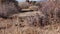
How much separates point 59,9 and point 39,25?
4.84 feet

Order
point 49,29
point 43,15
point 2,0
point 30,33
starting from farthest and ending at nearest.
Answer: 1. point 2,0
2. point 43,15
3. point 49,29
4. point 30,33

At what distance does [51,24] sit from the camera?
693 cm

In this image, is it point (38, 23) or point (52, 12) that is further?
point (52, 12)

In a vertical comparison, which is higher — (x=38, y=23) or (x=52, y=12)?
(x=52, y=12)

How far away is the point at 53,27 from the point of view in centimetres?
651

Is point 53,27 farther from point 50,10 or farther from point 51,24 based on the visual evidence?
point 50,10

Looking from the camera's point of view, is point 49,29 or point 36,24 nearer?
point 49,29

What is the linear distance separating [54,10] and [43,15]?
0.58 m

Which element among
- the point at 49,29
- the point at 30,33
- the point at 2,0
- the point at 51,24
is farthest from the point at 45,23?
the point at 2,0

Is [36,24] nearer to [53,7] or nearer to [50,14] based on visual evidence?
[50,14]

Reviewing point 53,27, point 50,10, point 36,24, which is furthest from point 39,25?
point 50,10

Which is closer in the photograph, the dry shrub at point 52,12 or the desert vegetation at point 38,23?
the desert vegetation at point 38,23

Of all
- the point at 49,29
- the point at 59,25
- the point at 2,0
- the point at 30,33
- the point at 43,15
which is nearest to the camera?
the point at 30,33

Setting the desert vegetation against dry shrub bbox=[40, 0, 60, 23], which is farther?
dry shrub bbox=[40, 0, 60, 23]
